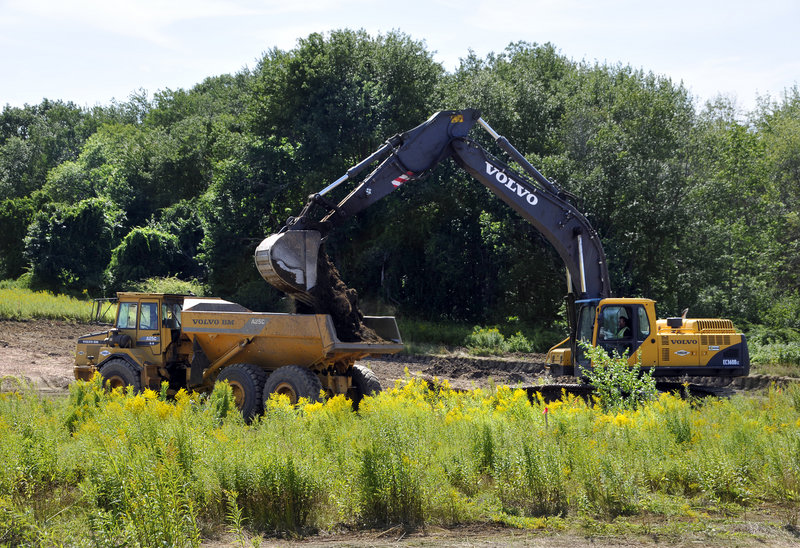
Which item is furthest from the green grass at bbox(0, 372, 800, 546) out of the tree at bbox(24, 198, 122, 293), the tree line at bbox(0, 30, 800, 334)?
the tree at bbox(24, 198, 122, 293)

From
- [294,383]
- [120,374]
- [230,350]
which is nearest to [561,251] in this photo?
[294,383]

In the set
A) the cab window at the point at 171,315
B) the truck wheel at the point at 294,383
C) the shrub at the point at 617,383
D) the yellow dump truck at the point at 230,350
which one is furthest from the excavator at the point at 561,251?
the cab window at the point at 171,315

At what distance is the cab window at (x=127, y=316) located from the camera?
16688 millimetres

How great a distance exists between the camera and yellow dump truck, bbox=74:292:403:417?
14266 millimetres

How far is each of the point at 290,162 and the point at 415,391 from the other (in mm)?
24802

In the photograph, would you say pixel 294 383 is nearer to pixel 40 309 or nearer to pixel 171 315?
pixel 171 315

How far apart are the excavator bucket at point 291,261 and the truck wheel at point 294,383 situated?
4.90ft

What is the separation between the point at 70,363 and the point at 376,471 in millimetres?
18124

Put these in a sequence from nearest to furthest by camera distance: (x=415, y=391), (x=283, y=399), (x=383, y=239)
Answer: (x=283, y=399), (x=415, y=391), (x=383, y=239)

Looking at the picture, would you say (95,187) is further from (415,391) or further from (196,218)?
(415,391)

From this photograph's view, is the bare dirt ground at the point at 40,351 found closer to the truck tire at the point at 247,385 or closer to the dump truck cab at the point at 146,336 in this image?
the dump truck cab at the point at 146,336

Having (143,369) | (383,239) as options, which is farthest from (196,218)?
(143,369)

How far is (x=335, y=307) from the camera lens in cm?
1513

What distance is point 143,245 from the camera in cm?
4159
